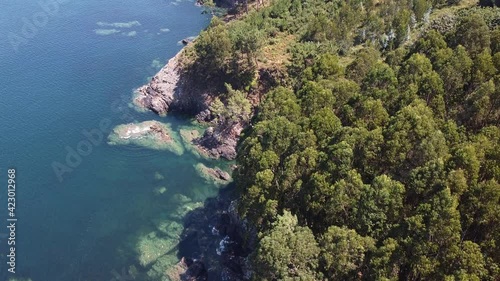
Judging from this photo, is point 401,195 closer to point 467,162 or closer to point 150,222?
point 467,162

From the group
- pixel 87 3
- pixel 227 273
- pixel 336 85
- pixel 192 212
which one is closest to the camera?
pixel 227 273

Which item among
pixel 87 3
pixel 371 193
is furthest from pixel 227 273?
pixel 87 3

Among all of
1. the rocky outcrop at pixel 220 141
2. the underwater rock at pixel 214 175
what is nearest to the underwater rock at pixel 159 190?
the underwater rock at pixel 214 175

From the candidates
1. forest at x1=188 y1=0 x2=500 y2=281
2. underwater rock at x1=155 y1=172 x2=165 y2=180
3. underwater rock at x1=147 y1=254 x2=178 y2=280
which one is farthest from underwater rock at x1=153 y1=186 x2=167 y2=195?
forest at x1=188 y1=0 x2=500 y2=281

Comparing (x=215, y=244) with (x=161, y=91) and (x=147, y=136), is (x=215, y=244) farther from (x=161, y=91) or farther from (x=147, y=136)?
(x=161, y=91)

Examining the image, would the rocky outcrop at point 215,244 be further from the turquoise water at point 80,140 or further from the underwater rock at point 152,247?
the turquoise water at point 80,140

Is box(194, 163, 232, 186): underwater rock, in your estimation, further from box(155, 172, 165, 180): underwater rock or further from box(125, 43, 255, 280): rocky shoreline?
box(155, 172, 165, 180): underwater rock
